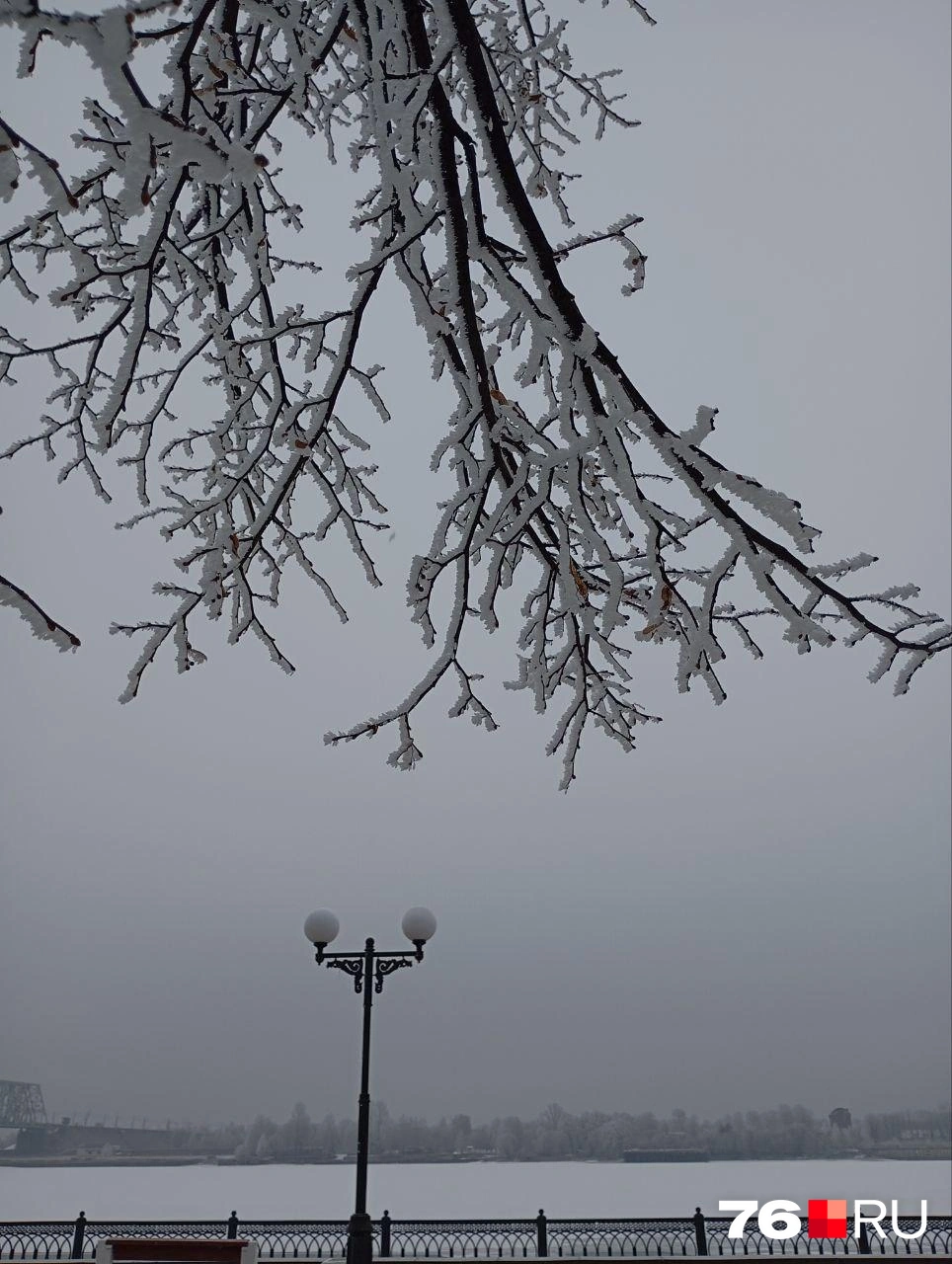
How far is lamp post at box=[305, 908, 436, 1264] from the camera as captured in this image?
802cm

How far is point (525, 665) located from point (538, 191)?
2127 mm

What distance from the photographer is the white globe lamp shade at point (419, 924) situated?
891 cm

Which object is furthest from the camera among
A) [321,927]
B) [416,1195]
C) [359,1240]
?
[416,1195]

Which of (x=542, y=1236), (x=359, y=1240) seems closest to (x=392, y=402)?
(x=359, y=1240)

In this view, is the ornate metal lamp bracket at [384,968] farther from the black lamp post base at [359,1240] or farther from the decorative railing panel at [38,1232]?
the decorative railing panel at [38,1232]

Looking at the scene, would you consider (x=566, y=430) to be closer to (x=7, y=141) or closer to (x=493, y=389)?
(x=493, y=389)

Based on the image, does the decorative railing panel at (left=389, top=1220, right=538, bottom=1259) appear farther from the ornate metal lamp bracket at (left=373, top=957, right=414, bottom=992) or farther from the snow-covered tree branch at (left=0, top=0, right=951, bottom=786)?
the snow-covered tree branch at (left=0, top=0, right=951, bottom=786)

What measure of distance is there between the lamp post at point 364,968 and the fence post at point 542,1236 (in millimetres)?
3760

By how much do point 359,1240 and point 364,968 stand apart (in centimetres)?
235

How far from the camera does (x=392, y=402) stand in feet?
12.5

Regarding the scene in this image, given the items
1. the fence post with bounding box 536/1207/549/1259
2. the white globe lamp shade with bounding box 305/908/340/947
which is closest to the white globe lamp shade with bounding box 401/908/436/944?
the white globe lamp shade with bounding box 305/908/340/947

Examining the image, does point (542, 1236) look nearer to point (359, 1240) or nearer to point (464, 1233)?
point (464, 1233)

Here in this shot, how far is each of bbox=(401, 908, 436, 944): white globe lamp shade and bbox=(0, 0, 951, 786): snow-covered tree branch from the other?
5896mm

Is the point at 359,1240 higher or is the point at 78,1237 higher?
the point at 359,1240
